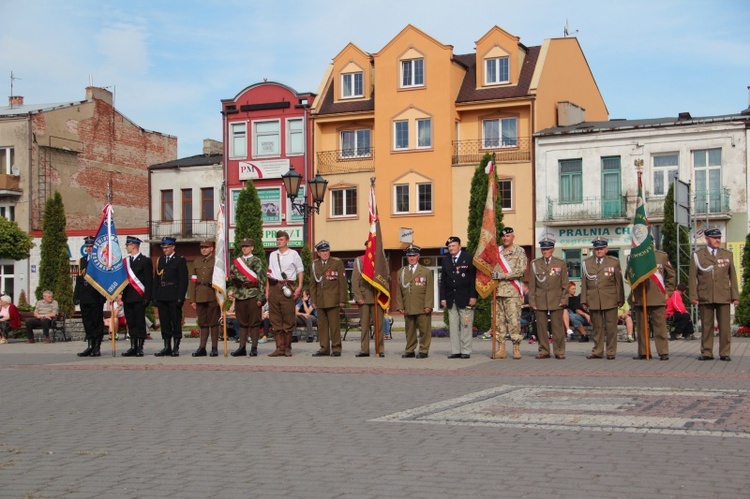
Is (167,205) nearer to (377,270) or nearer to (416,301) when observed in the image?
(377,270)

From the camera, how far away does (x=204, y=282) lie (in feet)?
61.2

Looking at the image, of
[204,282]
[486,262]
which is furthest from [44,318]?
[486,262]

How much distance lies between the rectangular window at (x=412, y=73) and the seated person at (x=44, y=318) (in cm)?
2766

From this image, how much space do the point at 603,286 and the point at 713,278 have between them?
177 cm

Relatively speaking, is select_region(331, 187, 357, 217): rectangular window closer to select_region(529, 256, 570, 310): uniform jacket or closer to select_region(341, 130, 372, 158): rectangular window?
select_region(341, 130, 372, 158): rectangular window

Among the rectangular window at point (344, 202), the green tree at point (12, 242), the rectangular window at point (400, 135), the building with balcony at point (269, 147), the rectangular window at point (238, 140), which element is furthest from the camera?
the rectangular window at point (238, 140)

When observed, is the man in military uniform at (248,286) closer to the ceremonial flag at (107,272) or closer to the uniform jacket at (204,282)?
the uniform jacket at (204,282)

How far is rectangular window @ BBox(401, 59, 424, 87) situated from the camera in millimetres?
50875

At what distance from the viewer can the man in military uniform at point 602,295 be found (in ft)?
56.0

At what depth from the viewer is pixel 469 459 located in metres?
7.42

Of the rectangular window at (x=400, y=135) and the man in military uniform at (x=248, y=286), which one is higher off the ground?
the rectangular window at (x=400, y=135)

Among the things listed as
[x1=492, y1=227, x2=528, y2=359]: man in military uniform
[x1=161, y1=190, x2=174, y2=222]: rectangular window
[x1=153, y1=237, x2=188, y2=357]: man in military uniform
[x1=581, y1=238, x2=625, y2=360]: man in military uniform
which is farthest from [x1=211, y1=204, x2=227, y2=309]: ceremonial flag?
[x1=161, y1=190, x2=174, y2=222]: rectangular window

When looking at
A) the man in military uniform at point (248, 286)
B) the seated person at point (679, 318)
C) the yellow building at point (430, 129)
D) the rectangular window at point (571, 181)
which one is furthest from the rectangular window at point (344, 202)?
the man in military uniform at point (248, 286)

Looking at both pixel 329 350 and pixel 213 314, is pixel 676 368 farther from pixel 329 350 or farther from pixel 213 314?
pixel 213 314
